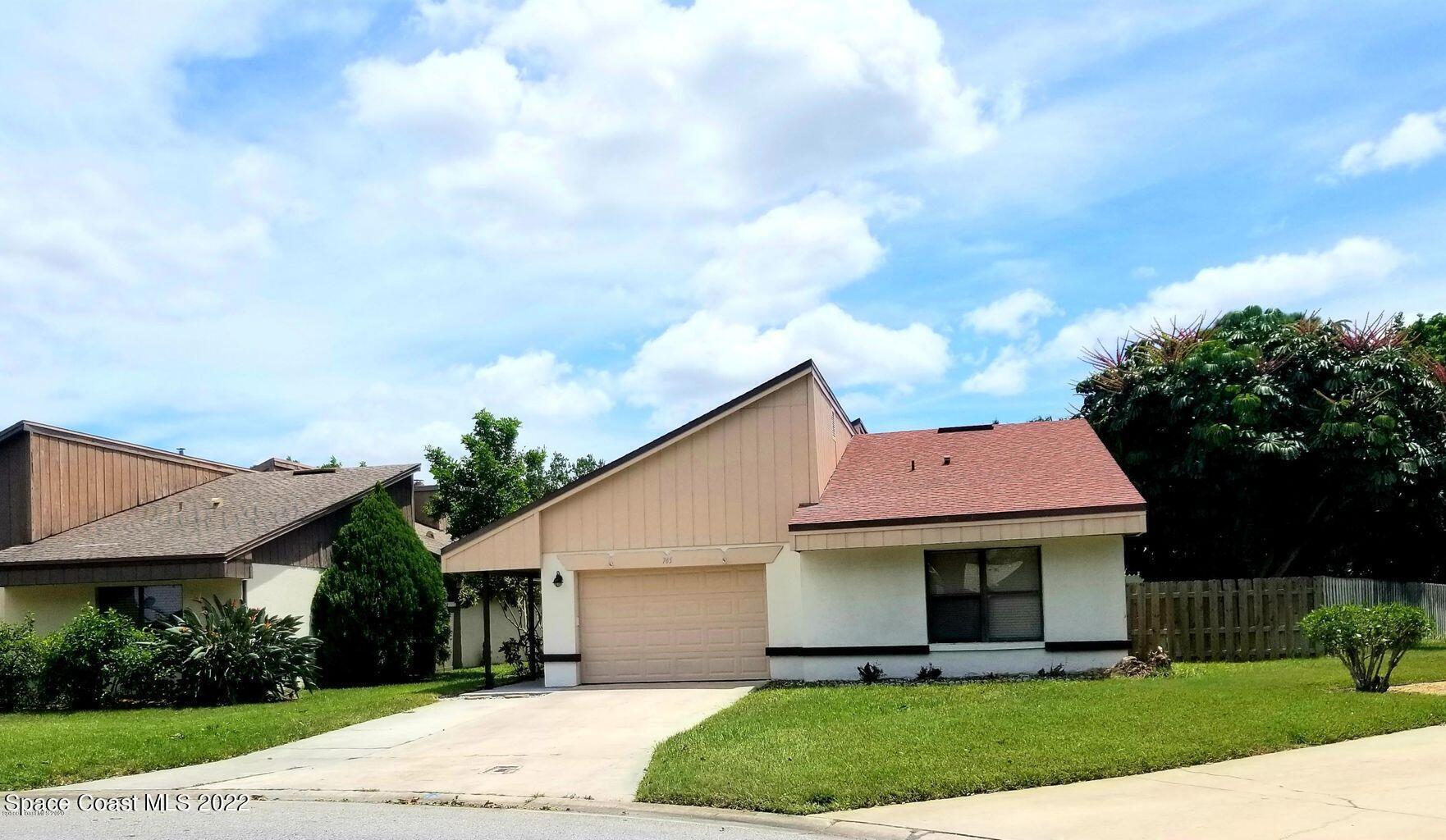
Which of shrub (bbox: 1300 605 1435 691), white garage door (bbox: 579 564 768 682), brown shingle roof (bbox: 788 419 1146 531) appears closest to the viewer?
shrub (bbox: 1300 605 1435 691)

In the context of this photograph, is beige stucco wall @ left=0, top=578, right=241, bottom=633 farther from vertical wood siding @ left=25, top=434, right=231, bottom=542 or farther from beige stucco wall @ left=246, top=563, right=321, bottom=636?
beige stucco wall @ left=246, top=563, right=321, bottom=636

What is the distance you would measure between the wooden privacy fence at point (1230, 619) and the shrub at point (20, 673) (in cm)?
1788

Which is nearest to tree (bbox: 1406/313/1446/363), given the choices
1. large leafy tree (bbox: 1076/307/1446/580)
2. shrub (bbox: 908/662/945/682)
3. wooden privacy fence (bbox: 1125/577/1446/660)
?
large leafy tree (bbox: 1076/307/1446/580)

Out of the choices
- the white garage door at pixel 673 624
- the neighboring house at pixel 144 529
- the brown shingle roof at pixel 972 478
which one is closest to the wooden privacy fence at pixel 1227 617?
the brown shingle roof at pixel 972 478

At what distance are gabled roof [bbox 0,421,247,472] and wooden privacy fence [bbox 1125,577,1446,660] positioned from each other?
2082cm

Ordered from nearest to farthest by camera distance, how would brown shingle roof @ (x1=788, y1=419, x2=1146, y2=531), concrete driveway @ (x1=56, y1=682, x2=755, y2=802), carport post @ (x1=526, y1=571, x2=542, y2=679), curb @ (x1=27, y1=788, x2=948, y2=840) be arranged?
1. curb @ (x1=27, y1=788, x2=948, y2=840)
2. concrete driveway @ (x1=56, y1=682, x2=755, y2=802)
3. brown shingle roof @ (x1=788, y1=419, x2=1146, y2=531)
4. carport post @ (x1=526, y1=571, x2=542, y2=679)

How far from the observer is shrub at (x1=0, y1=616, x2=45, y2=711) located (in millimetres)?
19422

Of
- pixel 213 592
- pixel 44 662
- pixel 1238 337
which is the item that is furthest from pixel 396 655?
pixel 1238 337

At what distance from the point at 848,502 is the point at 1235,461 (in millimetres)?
9621

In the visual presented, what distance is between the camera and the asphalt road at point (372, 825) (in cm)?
888

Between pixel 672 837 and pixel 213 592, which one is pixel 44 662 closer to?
pixel 213 592

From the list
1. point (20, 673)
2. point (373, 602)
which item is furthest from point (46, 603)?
point (373, 602)

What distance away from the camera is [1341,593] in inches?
829

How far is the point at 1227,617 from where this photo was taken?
65.2ft
